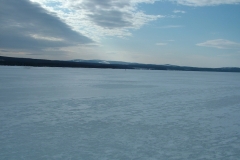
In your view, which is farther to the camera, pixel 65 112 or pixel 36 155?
pixel 65 112

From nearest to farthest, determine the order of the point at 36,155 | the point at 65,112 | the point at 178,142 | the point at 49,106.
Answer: the point at 36,155
the point at 178,142
the point at 65,112
the point at 49,106

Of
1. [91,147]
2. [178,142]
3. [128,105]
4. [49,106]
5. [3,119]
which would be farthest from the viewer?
[128,105]

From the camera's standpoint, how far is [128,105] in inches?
285

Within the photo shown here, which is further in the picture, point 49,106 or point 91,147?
point 49,106

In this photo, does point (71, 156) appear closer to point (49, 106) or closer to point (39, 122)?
point (39, 122)

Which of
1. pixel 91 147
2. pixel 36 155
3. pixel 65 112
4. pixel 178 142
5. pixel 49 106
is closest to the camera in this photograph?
pixel 36 155

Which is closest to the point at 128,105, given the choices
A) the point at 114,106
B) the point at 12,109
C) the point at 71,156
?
the point at 114,106

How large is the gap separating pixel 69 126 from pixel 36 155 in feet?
4.81

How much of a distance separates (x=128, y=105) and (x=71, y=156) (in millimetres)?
4062

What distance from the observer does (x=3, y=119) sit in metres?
5.09

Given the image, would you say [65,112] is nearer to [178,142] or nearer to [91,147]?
[91,147]

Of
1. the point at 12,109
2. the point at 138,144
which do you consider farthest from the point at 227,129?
the point at 12,109

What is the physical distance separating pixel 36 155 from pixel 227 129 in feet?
12.3

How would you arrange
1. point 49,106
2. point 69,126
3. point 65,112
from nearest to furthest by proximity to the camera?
point 69,126 → point 65,112 → point 49,106
